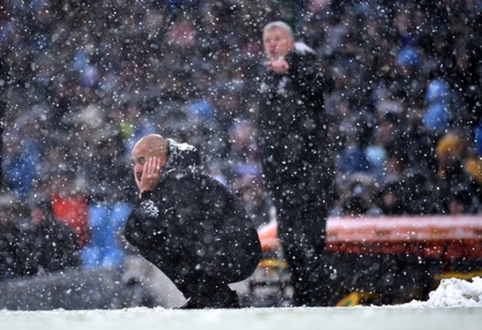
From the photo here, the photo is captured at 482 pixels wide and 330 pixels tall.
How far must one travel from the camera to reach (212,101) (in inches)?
82.4

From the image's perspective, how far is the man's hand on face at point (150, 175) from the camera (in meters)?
2.08

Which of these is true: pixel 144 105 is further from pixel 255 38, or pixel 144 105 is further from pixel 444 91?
pixel 444 91

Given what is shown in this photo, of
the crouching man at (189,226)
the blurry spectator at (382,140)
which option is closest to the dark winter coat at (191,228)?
the crouching man at (189,226)

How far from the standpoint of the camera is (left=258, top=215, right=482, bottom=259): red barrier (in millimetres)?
2105

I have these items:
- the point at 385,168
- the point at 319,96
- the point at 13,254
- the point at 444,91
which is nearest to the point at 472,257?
the point at 385,168

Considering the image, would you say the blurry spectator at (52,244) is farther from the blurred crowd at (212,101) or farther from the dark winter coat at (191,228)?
the dark winter coat at (191,228)

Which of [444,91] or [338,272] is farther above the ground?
[444,91]

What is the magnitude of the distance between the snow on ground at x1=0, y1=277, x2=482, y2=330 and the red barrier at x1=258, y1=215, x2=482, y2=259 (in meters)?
0.17

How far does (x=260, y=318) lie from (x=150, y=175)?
52 cm

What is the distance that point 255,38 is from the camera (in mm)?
2109

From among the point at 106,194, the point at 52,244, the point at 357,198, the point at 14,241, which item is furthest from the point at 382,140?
the point at 14,241

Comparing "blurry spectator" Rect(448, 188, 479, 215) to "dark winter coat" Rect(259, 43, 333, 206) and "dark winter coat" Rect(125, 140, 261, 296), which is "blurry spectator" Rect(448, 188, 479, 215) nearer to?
"dark winter coat" Rect(259, 43, 333, 206)

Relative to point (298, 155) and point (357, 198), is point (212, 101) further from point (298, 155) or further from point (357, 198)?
point (357, 198)

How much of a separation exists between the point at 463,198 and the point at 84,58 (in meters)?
1.21
